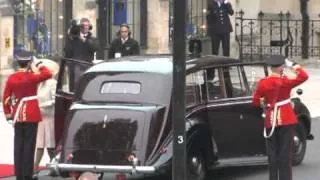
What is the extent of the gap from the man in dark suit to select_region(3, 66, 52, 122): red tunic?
11268mm

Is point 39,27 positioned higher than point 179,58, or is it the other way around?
point 39,27

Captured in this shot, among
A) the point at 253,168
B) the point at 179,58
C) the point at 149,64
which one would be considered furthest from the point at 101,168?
the point at 253,168

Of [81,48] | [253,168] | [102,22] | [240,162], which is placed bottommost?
[253,168]

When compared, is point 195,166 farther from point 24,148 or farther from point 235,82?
point 24,148

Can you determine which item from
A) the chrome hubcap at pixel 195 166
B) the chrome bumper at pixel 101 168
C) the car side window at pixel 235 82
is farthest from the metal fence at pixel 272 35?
the chrome bumper at pixel 101 168

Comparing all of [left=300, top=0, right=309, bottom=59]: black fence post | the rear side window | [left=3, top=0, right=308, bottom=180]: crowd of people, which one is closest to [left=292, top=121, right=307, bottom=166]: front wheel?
[left=3, top=0, right=308, bottom=180]: crowd of people

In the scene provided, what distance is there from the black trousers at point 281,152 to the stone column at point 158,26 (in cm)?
1216

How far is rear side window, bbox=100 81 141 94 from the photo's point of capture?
32.3 ft

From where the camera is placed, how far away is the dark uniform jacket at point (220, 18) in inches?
818

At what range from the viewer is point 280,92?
930 cm

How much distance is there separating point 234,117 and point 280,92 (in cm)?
127

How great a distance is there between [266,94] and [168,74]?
1203 millimetres

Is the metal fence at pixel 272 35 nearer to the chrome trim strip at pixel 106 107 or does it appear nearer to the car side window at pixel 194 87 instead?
the car side window at pixel 194 87

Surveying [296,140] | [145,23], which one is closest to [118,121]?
[296,140]
